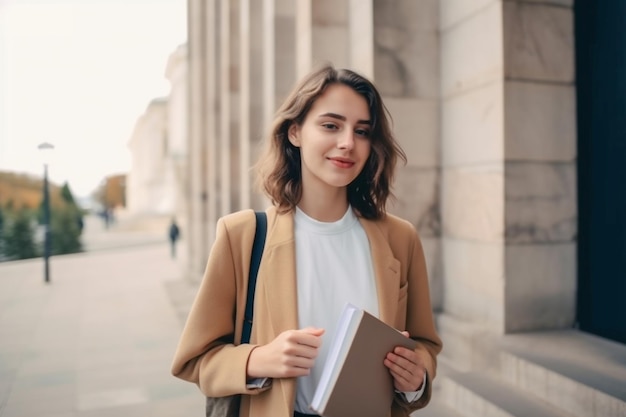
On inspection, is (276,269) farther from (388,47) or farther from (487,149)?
(388,47)

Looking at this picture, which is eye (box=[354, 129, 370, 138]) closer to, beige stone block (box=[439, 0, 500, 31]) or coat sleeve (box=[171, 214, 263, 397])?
coat sleeve (box=[171, 214, 263, 397])

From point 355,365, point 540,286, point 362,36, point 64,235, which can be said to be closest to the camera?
point 355,365

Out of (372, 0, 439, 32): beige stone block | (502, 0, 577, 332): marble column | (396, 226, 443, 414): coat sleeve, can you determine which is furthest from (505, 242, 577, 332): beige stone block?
(396, 226, 443, 414): coat sleeve

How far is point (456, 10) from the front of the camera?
5227 mm

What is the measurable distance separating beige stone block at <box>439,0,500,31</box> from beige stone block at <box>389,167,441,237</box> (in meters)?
1.56

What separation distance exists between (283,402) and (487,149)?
3.65m

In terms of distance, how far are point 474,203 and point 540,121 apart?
94 cm

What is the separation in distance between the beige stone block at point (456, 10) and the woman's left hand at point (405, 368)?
12.8 feet

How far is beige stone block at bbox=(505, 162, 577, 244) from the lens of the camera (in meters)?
4.48

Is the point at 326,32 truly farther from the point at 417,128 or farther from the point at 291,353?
the point at 291,353

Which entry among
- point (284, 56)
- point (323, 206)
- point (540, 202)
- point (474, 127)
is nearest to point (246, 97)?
point (284, 56)

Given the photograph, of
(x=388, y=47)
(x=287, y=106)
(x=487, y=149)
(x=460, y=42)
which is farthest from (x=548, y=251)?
(x=287, y=106)

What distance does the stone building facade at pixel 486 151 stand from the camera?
14.7ft

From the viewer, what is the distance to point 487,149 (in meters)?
4.68
